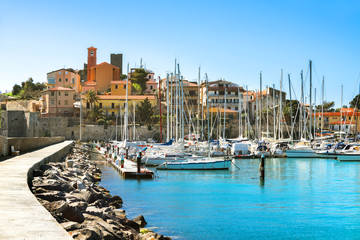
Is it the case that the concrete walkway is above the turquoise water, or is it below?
above

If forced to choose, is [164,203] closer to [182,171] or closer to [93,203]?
[93,203]

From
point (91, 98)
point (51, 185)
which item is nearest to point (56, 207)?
point (51, 185)

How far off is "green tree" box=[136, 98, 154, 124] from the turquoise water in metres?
49.8

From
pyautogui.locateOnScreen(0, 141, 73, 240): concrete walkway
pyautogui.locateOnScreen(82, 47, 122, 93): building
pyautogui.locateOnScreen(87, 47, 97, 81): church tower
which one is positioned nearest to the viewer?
pyautogui.locateOnScreen(0, 141, 73, 240): concrete walkway

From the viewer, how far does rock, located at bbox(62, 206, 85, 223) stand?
10.1 m

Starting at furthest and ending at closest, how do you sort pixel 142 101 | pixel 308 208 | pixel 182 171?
pixel 142 101 → pixel 182 171 → pixel 308 208

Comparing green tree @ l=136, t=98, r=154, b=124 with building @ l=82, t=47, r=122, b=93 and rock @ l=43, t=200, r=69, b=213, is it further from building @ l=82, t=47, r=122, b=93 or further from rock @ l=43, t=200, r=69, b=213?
rock @ l=43, t=200, r=69, b=213

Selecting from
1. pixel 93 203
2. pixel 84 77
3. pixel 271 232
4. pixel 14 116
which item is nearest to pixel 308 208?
pixel 271 232

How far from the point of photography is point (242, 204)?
2145 cm

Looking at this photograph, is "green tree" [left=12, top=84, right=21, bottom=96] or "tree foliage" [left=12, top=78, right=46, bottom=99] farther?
"green tree" [left=12, top=84, right=21, bottom=96]

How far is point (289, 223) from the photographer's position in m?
17.5

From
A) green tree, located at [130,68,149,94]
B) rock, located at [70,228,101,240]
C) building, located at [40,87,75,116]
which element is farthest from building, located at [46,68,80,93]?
rock, located at [70,228,101,240]

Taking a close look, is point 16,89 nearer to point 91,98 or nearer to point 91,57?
point 91,57

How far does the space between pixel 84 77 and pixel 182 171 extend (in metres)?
94.3
